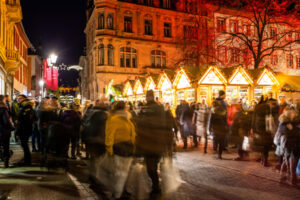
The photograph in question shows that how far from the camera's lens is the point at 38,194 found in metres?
5.50

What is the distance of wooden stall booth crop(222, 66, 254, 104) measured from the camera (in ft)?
56.3

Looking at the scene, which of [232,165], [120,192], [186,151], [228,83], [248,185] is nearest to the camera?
[120,192]

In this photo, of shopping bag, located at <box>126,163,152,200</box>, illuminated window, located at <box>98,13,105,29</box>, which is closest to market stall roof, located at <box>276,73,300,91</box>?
shopping bag, located at <box>126,163,152,200</box>

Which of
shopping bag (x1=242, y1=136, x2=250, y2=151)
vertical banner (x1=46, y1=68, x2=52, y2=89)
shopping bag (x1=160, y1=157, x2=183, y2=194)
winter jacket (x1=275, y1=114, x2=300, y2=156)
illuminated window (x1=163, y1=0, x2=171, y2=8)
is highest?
illuminated window (x1=163, y1=0, x2=171, y2=8)

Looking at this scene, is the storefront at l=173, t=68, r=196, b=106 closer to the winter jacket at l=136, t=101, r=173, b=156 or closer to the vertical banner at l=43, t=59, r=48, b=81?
the vertical banner at l=43, t=59, r=48, b=81

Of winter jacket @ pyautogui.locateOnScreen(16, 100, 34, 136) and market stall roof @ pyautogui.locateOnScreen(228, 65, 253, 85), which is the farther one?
market stall roof @ pyautogui.locateOnScreen(228, 65, 253, 85)

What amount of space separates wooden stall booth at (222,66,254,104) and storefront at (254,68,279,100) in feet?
1.85

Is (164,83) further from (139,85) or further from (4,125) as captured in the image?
(4,125)

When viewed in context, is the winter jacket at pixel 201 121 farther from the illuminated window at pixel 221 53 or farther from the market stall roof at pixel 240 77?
the illuminated window at pixel 221 53

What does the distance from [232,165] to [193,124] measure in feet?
11.6

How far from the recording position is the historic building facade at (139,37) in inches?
1353

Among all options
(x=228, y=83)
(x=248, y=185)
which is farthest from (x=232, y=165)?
(x=228, y=83)

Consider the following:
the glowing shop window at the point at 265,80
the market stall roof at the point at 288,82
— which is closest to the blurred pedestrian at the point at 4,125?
the glowing shop window at the point at 265,80

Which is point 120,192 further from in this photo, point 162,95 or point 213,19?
point 213,19
